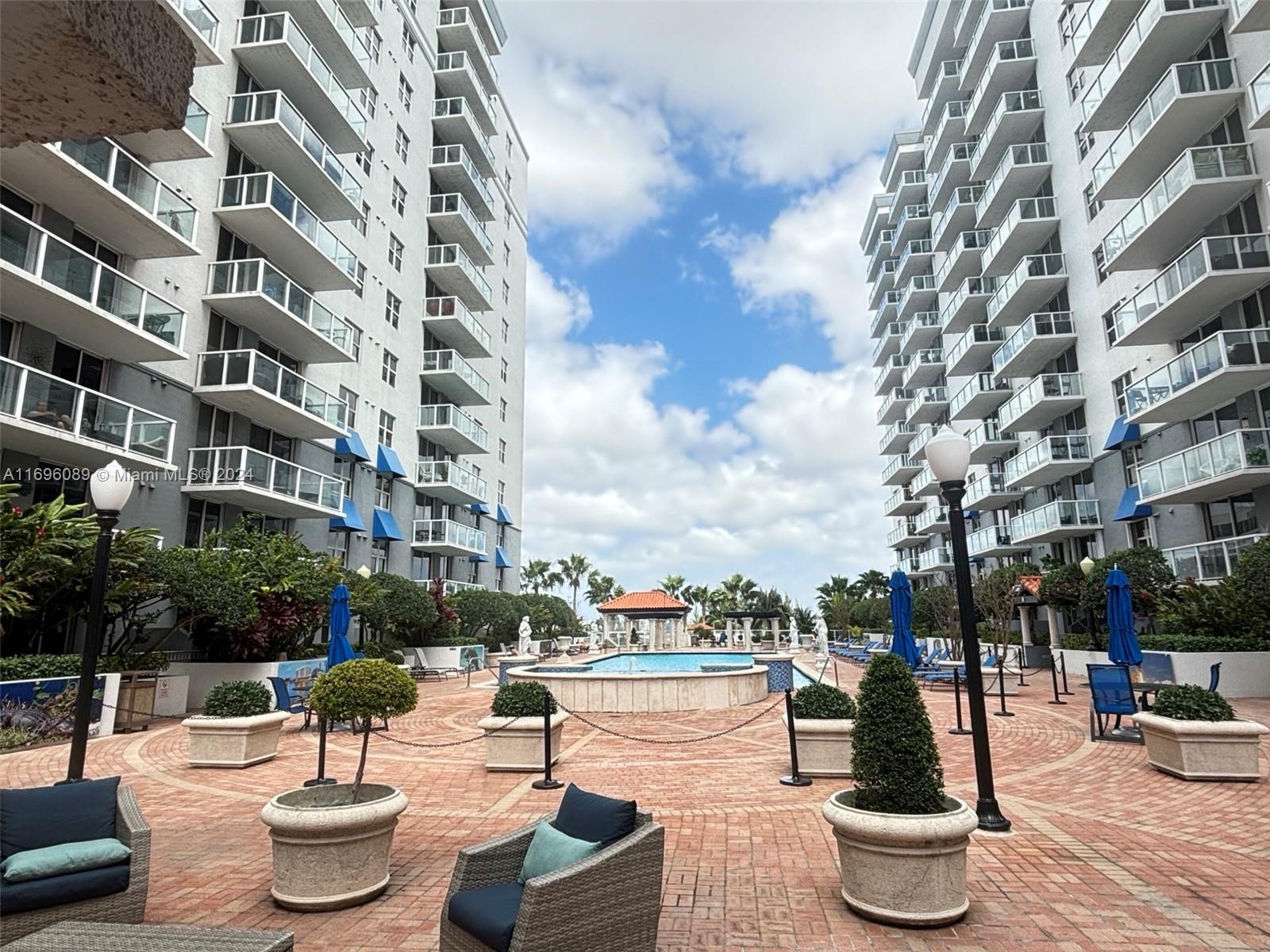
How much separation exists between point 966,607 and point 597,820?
4.56 m

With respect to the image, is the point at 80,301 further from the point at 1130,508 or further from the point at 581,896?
the point at 1130,508

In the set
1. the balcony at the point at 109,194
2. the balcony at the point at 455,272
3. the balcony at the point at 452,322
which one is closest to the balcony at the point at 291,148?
the balcony at the point at 109,194

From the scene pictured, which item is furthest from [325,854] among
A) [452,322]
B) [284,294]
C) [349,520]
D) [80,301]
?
[452,322]

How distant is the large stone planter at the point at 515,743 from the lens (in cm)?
1041

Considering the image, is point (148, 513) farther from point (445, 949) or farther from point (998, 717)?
point (998, 717)

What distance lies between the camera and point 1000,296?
34719 mm

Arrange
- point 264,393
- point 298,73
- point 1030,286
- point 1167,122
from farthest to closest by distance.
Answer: point 1030,286
point 298,73
point 1167,122
point 264,393

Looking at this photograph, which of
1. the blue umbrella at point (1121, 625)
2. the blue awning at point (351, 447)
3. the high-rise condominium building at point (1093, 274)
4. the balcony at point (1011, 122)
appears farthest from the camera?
the balcony at point (1011, 122)

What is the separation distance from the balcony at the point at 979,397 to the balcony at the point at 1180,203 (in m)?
12.7

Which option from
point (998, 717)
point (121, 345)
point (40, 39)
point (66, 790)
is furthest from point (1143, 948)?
point (121, 345)

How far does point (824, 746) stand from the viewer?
9664 mm

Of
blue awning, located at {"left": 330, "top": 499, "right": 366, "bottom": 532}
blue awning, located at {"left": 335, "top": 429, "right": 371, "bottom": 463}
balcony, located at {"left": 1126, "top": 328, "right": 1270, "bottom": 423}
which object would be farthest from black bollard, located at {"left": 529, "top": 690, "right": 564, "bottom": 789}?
balcony, located at {"left": 1126, "top": 328, "right": 1270, "bottom": 423}

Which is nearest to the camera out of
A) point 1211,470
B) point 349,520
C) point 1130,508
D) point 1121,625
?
point 1121,625

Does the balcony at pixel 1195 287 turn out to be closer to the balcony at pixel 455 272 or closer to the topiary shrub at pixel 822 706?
the topiary shrub at pixel 822 706
